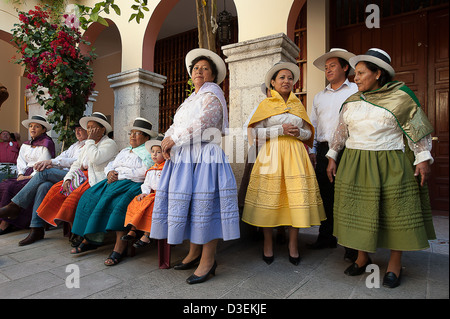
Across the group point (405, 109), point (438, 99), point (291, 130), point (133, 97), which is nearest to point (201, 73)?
point (291, 130)

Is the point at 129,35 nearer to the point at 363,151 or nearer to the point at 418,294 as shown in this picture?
the point at 363,151

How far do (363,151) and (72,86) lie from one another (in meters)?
4.57

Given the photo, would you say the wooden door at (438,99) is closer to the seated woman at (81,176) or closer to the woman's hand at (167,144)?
the woman's hand at (167,144)

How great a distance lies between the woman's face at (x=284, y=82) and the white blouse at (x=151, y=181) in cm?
144

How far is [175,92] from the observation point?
7.59 m

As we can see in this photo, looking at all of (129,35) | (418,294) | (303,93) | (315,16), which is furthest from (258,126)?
(129,35)

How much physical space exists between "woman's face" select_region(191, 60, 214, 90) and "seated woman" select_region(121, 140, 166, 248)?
807mm

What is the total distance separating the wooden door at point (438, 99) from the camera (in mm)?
4289

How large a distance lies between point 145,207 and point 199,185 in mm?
704

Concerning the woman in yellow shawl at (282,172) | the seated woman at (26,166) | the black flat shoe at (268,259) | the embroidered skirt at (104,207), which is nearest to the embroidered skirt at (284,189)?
the woman in yellow shawl at (282,172)

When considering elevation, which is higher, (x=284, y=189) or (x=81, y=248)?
(x=284, y=189)

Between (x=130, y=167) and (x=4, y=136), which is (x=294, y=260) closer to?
(x=130, y=167)

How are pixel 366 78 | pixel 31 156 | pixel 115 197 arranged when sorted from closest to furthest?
pixel 366 78
pixel 115 197
pixel 31 156

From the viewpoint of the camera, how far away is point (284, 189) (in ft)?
8.73
